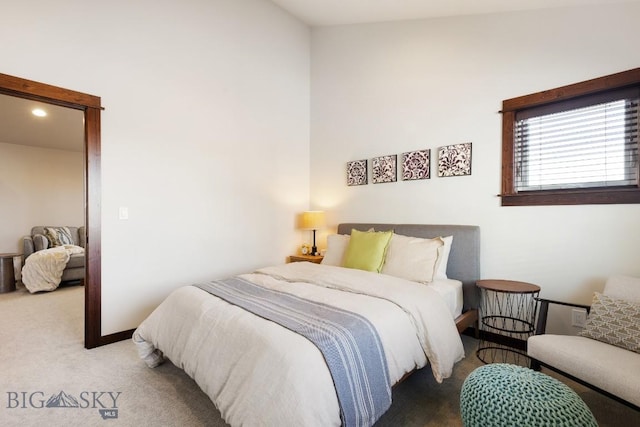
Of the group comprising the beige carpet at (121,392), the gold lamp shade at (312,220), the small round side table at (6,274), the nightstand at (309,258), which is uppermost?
the gold lamp shade at (312,220)

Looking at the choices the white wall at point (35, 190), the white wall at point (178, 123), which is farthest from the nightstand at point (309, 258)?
the white wall at point (35, 190)

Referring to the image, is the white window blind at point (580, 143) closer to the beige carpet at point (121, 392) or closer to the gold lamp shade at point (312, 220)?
the beige carpet at point (121, 392)

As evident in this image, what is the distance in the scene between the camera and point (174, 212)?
121 inches

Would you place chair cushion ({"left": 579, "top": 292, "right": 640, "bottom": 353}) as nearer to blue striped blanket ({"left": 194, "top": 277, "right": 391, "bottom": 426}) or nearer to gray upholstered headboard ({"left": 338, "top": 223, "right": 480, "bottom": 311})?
gray upholstered headboard ({"left": 338, "top": 223, "right": 480, "bottom": 311})

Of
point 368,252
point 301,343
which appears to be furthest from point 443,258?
point 301,343

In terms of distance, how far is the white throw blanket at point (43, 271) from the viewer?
4.42 meters

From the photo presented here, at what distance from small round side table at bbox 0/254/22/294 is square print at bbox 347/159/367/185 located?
5.29 metres

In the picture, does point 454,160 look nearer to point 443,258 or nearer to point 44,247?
point 443,258

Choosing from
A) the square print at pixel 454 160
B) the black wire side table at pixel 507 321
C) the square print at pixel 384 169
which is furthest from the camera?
the square print at pixel 384 169

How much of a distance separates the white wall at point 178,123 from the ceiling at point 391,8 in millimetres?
342

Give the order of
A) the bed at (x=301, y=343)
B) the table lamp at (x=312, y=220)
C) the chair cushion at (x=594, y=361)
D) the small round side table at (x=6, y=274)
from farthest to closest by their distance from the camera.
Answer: the small round side table at (x=6, y=274)
the table lamp at (x=312, y=220)
the chair cushion at (x=594, y=361)
the bed at (x=301, y=343)

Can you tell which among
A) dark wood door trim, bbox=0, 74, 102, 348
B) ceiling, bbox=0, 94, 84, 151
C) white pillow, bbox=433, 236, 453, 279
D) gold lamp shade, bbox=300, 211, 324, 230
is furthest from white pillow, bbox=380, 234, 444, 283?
ceiling, bbox=0, 94, 84, 151

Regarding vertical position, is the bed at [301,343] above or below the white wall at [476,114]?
below

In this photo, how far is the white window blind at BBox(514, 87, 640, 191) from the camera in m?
2.17
